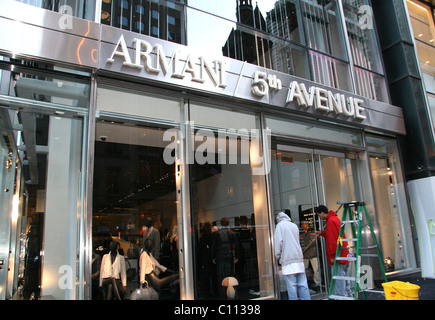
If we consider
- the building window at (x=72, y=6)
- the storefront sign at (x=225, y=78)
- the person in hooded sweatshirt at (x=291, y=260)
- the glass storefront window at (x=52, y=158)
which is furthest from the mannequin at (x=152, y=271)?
the building window at (x=72, y=6)

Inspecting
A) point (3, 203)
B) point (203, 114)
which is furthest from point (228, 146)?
point (3, 203)

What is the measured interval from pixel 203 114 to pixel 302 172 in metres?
2.69

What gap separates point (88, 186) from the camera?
468 cm

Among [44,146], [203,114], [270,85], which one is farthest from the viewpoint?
[270,85]

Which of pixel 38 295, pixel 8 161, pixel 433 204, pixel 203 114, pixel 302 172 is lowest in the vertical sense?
pixel 38 295

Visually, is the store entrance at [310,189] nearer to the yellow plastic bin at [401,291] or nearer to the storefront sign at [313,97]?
the storefront sign at [313,97]

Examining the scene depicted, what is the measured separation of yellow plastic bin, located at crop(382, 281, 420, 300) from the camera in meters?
4.51

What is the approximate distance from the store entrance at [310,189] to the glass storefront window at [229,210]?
17.6 inches

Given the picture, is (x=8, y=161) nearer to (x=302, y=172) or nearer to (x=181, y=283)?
(x=181, y=283)

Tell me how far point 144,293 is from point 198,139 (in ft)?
9.23

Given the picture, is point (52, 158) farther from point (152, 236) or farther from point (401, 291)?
point (401, 291)

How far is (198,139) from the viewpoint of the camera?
6094 mm

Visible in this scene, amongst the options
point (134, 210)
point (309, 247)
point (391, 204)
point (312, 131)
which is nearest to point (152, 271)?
point (134, 210)

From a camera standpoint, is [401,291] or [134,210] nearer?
[401,291]
